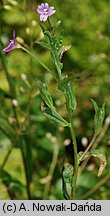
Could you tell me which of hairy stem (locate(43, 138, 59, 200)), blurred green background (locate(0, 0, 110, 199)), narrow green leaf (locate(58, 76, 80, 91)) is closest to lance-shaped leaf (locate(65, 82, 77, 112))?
narrow green leaf (locate(58, 76, 80, 91))

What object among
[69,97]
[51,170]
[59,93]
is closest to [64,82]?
[69,97]

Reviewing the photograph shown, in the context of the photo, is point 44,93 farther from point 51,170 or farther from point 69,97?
point 51,170

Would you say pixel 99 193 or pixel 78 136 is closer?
pixel 99 193

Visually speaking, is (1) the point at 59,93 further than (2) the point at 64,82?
Yes

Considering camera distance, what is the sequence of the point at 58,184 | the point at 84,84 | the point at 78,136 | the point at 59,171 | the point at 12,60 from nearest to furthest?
the point at 58,184
the point at 59,171
the point at 78,136
the point at 84,84
the point at 12,60

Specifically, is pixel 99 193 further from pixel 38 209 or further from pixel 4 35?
pixel 4 35

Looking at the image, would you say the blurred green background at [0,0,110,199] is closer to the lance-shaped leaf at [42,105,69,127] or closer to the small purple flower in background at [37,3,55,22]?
the lance-shaped leaf at [42,105,69,127]

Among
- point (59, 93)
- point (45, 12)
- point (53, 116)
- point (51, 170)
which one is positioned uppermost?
point (59, 93)

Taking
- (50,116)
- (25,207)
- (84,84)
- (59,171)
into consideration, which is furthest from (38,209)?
(84,84)
